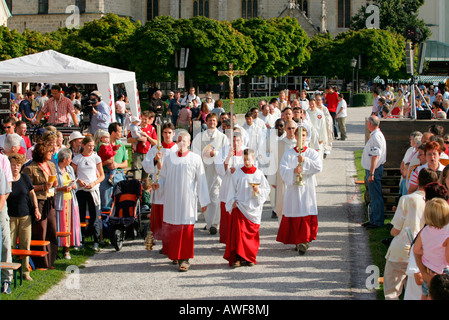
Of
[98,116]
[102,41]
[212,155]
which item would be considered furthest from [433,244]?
[102,41]

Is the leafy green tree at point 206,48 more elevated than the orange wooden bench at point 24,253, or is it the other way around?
the leafy green tree at point 206,48

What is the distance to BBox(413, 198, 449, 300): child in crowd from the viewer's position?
244 inches

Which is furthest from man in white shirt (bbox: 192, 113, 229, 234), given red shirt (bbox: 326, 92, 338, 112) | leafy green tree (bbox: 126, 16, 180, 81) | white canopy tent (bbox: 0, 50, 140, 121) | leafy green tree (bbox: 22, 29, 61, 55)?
leafy green tree (bbox: 22, 29, 61, 55)

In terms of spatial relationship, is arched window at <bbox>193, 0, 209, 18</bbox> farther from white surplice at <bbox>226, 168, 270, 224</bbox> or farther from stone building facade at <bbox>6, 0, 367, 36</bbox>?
white surplice at <bbox>226, 168, 270, 224</bbox>

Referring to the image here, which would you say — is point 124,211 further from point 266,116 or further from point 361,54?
point 361,54

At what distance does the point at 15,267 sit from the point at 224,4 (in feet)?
220

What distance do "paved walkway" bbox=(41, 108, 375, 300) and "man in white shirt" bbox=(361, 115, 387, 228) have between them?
0.37 meters

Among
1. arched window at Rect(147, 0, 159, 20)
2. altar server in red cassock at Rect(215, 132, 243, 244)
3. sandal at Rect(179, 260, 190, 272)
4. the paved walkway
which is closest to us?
the paved walkway

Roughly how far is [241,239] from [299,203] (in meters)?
1.35

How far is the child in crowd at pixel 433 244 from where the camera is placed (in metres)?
6.21

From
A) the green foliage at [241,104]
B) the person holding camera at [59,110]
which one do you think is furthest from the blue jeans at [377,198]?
the green foliage at [241,104]

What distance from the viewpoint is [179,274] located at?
9.48m

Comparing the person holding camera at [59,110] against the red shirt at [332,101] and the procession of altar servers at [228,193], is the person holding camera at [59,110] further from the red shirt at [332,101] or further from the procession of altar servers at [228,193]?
the red shirt at [332,101]

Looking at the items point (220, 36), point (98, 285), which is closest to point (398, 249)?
point (98, 285)
